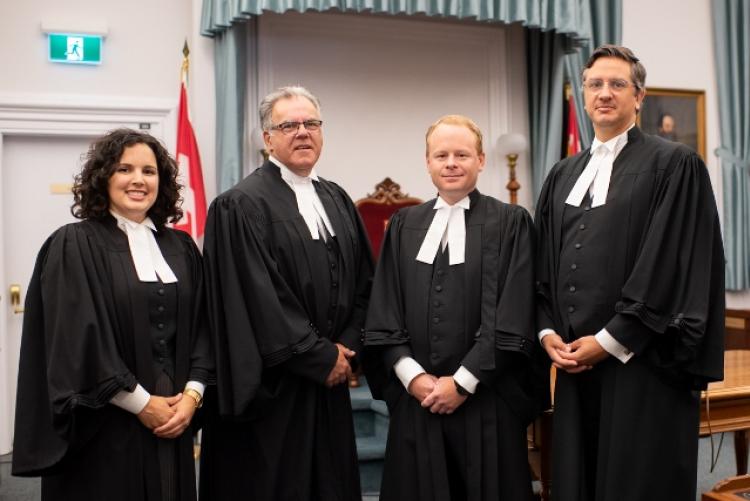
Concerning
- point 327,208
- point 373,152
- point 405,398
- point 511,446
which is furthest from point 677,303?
point 373,152

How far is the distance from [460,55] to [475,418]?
4.41 metres

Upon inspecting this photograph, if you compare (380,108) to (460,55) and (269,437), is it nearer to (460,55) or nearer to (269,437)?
(460,55)

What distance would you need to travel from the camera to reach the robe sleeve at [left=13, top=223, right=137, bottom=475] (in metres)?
2.35

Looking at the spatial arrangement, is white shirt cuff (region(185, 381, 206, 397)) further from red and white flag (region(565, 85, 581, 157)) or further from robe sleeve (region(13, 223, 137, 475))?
red and white flag (region(565, 85, 581, 157))

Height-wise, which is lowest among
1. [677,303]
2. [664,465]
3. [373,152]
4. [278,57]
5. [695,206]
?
[664,465]

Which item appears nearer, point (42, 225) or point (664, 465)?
point (664, 465)

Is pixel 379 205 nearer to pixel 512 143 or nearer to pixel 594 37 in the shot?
pixel 512 143

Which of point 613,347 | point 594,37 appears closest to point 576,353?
point 613,347

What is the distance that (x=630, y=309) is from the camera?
2400 millimetres

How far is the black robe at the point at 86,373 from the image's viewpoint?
7.74 ft

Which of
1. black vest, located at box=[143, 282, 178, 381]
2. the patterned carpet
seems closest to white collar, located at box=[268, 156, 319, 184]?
black vest, located at box=[143, 282, 178, 381]

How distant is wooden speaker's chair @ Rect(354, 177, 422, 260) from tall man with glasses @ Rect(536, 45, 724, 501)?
3426mm

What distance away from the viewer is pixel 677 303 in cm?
243

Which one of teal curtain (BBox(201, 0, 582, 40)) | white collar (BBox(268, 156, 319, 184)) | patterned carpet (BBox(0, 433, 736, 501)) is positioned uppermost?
teal curtain (BBox(201, 0, 582, 40))
